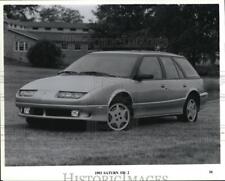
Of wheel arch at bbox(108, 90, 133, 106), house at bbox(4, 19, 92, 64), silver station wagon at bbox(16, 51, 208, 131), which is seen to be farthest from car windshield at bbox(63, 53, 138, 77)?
wheel arch at bbox(108, 90, 133, 106)

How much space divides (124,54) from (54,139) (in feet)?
4.71

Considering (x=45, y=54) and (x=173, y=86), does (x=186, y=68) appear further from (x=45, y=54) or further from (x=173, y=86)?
(x=45, y=54)

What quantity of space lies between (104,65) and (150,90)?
0.68 m

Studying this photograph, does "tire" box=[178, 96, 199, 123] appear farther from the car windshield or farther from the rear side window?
the car windshield

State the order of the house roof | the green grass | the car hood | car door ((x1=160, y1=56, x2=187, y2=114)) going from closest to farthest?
the green grass → the car hood → the house roof → car door ((x1=160, y1=56, x2=187, y2=114))

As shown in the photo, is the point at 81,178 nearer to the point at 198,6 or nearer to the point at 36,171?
the point at 36,171

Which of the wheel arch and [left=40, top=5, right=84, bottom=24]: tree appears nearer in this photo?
the wheel arch

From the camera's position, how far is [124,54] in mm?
8203

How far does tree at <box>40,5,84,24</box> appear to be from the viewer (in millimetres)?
8102

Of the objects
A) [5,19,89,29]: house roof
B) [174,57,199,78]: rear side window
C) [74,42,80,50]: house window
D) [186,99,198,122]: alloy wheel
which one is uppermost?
[5,19,89,29]: house roof

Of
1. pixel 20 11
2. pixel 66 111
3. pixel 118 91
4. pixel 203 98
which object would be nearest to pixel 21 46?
pixel 20 11

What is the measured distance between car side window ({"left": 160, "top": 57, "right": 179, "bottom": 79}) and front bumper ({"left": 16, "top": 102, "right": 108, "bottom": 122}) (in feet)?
3.51

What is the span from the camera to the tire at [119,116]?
7.97m

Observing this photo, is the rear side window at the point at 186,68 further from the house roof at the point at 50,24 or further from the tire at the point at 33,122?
the tire at the point at 33,122
